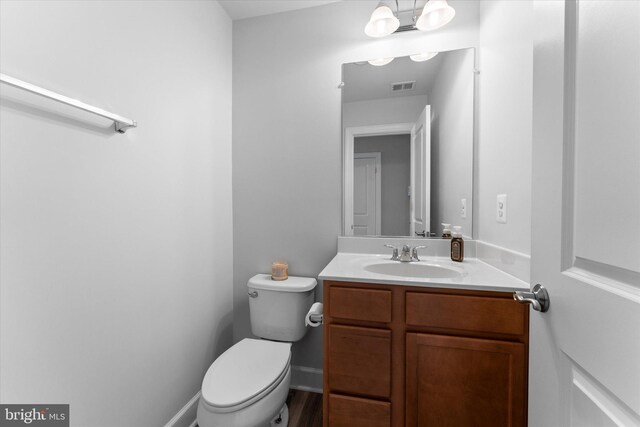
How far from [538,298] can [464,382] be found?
1.85ft

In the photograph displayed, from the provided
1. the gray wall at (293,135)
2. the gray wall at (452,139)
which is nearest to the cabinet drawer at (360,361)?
the gray wall at (293,135)

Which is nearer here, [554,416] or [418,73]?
[554,416]

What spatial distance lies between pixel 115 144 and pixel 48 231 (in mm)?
387

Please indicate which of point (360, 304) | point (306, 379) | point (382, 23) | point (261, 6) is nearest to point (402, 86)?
point (382, 23)

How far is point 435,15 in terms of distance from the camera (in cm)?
137

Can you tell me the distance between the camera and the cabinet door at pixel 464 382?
0.94 m

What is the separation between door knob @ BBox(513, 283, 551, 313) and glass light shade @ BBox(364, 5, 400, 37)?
4.67 ft

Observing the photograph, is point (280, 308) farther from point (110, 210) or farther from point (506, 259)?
point (506, 259)

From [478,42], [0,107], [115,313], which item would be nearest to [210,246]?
[115,313]

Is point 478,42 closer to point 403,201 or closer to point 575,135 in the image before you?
point 403,201

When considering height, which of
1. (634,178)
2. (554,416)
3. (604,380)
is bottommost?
(554,416)

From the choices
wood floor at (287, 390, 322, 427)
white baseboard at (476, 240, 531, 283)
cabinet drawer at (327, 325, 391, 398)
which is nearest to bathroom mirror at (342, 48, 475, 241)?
white baseboard at (476, 240, 531, 283)

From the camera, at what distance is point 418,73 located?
1520 millimetres

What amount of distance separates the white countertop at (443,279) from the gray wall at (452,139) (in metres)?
0.23
